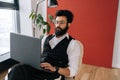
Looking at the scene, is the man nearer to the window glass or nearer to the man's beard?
the man's beard

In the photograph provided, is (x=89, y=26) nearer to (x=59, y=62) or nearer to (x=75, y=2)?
(x=75, y=2)

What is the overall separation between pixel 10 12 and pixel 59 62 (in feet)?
6.63

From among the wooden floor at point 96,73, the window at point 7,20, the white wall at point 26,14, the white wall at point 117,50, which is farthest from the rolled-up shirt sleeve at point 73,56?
the white wall at point 117,50

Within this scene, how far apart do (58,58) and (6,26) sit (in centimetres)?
190

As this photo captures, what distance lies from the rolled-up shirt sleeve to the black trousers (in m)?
0.21

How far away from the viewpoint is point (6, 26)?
9.90 ft

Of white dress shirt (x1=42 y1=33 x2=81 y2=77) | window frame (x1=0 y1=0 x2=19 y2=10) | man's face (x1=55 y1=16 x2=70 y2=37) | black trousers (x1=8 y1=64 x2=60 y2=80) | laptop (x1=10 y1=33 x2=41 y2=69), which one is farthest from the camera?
window frame (x1=0 y1=0 x2=19 y2=10)

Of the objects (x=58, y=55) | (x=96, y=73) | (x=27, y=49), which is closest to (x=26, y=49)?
(x=27, y=49)

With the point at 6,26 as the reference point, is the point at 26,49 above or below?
below

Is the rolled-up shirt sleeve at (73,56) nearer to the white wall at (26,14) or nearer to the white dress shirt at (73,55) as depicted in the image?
the white dress shirt at (73,55)

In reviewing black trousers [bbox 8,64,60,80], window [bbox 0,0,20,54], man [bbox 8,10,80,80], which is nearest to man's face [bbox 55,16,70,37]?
man [bbox 8,10,80,80]

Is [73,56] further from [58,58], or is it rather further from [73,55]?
[58,58]

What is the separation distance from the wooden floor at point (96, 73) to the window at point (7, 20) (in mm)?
582

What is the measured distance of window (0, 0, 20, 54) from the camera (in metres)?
2.87
